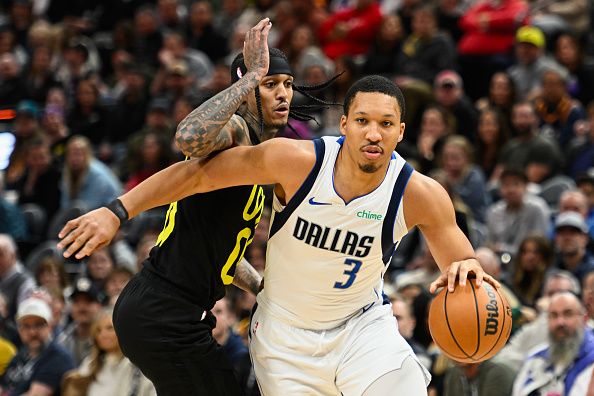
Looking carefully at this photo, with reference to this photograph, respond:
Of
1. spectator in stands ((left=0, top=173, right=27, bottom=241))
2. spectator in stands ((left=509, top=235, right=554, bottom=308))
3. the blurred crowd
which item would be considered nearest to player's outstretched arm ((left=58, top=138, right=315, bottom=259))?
the blurred crowd

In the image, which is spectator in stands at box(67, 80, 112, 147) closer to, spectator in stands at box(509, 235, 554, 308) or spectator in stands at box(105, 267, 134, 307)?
spectator in stands at box(105, 267, 134, 307)

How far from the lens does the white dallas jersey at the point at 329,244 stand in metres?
5.54

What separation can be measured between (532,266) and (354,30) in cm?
566

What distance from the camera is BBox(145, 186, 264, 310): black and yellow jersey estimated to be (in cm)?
561

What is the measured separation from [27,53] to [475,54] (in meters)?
6.09

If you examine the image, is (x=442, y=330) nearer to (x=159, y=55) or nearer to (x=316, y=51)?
(x=316, y=51)

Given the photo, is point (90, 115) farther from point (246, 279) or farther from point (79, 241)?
point (79, 241)

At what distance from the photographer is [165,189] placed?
18.2 feet

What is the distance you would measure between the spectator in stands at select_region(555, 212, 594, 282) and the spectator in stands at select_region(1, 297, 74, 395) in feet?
14.1

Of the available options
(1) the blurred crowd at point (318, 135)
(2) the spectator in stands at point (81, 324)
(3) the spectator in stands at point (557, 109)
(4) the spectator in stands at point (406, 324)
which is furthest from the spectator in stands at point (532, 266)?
(2) the spectator in stands at point (81, 324)

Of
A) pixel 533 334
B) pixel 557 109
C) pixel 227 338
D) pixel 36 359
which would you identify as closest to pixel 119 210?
pixel 227 338

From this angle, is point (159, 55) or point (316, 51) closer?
point (316, 51)

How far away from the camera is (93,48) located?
16297mm

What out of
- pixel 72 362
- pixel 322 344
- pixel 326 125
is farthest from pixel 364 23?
pixel 322 344
